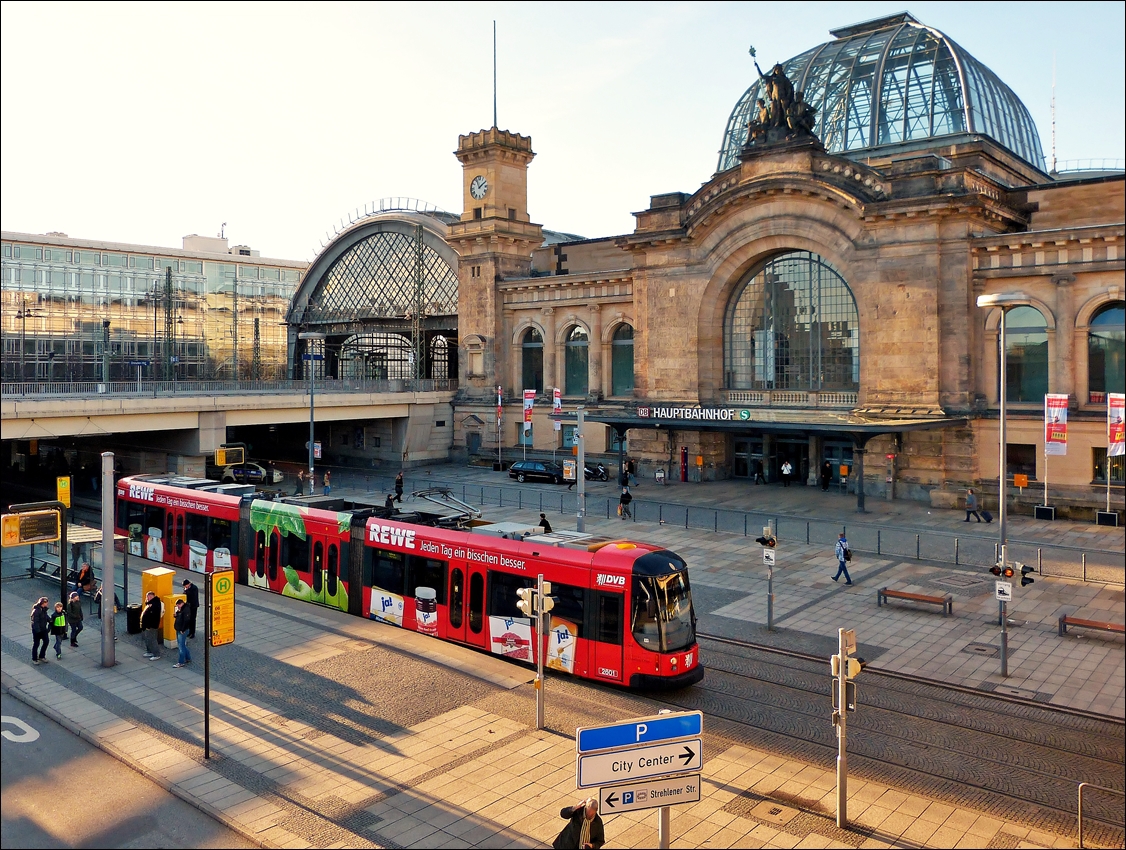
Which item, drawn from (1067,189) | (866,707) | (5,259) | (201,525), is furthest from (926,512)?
(5,259)

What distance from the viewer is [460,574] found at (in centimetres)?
2089

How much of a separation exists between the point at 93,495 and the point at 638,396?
101 feet

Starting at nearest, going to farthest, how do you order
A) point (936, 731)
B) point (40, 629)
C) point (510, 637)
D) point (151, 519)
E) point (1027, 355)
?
1. point (936, 731)
2. point (40, 629)
3. point (510, 637)
4. point (151, 519)
5. point (1027, 355)

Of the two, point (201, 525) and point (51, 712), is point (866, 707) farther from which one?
point (201, 525)

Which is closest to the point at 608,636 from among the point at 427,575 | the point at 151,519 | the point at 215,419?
the point at 427,575

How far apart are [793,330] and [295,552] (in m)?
32.4

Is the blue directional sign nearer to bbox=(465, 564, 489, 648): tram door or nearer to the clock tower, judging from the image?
bbox=(465, 564, 489, 648): tram door

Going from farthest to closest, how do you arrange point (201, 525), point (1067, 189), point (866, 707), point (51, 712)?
point (1067, 189), point (201, 525), point (866, 707), point (51, 712)

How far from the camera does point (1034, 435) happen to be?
136 ft

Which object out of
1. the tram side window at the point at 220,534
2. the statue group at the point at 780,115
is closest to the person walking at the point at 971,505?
the statue group at the point at 780,115

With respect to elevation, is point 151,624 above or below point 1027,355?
below

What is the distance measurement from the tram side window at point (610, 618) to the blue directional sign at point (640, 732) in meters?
6.79

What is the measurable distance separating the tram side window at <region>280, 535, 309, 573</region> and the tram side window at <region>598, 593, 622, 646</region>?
407 inches

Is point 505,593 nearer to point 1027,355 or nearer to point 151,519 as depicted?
point 151,519
